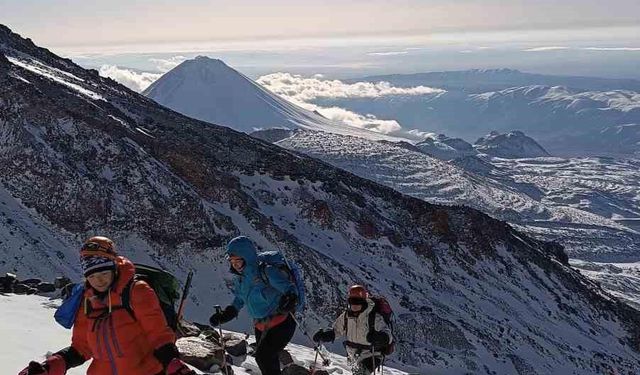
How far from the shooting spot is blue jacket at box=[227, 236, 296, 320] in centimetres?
979

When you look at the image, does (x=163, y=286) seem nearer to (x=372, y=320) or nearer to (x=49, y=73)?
(x=372, y=320)

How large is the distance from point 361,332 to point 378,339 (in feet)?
1.59

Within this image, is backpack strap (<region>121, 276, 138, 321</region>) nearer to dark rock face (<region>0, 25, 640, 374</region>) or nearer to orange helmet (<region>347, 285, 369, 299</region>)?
orange helmet (<region>347, 285, 369, 299</region>)

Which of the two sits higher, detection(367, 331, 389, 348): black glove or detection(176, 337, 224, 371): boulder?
detection(367, 331, 389, 348): black glove

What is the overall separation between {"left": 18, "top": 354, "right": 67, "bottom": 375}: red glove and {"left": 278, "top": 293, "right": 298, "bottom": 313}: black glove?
12.6 feet

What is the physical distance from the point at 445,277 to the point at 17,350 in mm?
47296

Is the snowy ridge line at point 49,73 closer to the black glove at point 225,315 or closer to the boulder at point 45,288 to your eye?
the boulder at point 45,288

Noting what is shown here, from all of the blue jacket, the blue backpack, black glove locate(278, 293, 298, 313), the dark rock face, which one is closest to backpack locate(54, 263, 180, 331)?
the blue backpack

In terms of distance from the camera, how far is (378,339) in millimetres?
11203

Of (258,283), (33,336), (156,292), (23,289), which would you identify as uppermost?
(156,292)

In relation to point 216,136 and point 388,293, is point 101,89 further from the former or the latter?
point 388,293

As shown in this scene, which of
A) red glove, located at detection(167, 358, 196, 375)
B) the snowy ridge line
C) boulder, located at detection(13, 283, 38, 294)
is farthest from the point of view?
the snowy ridge line

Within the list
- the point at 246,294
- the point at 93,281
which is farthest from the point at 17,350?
the point at 93,281

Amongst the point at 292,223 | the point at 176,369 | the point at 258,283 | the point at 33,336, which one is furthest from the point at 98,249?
the point at 292,223
